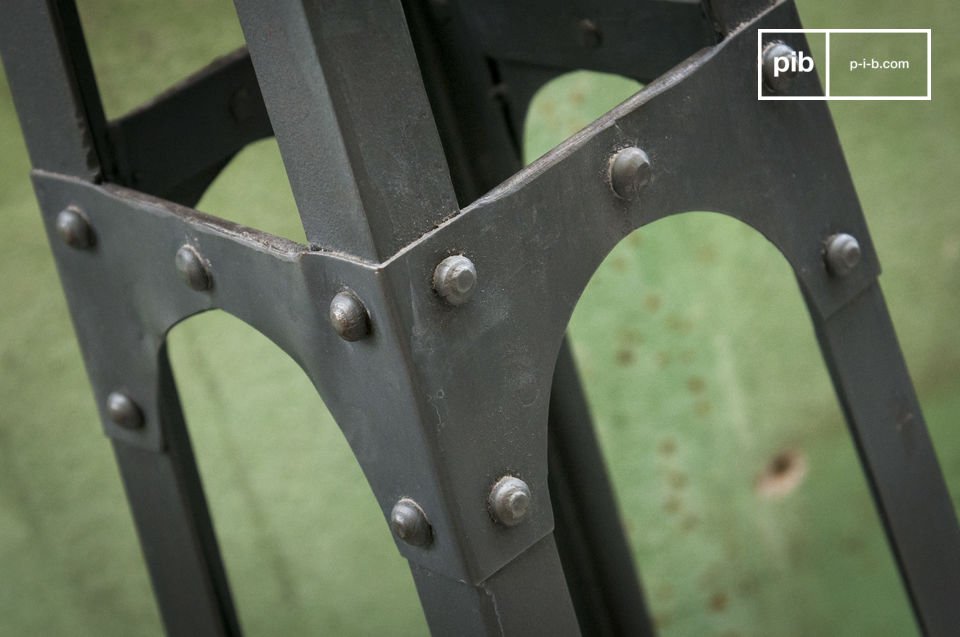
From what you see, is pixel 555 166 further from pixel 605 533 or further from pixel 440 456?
pixel 605 533

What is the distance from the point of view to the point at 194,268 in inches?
40.2

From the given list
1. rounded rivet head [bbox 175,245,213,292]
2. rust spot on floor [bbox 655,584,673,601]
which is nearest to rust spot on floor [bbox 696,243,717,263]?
rust spot on floor [bbox 655,584,673,601]

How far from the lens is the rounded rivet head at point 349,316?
2.86 feet

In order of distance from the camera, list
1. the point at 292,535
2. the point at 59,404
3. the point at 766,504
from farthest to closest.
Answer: the point at 766,504 → the point at 292,535 → the point at 59,404

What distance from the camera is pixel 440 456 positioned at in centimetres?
89

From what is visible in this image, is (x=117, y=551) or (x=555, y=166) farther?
(x=117, y=551)

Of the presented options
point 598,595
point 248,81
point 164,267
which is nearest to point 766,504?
point 598,595

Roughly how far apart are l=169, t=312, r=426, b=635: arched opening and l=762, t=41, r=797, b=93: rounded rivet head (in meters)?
1.05

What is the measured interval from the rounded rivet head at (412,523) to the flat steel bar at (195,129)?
1.54 feet

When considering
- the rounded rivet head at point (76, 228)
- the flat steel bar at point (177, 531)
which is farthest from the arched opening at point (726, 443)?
the rounded rivet head at point (76, 228)

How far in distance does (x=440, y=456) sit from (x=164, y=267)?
303mm

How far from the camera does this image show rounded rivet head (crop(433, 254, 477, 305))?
2.85ft

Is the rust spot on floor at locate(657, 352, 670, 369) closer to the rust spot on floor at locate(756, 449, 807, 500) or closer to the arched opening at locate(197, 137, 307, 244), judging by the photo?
the rust spot on floor at locate(756, 449, 807, 500)

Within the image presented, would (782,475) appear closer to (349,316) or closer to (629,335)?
(629,335)
